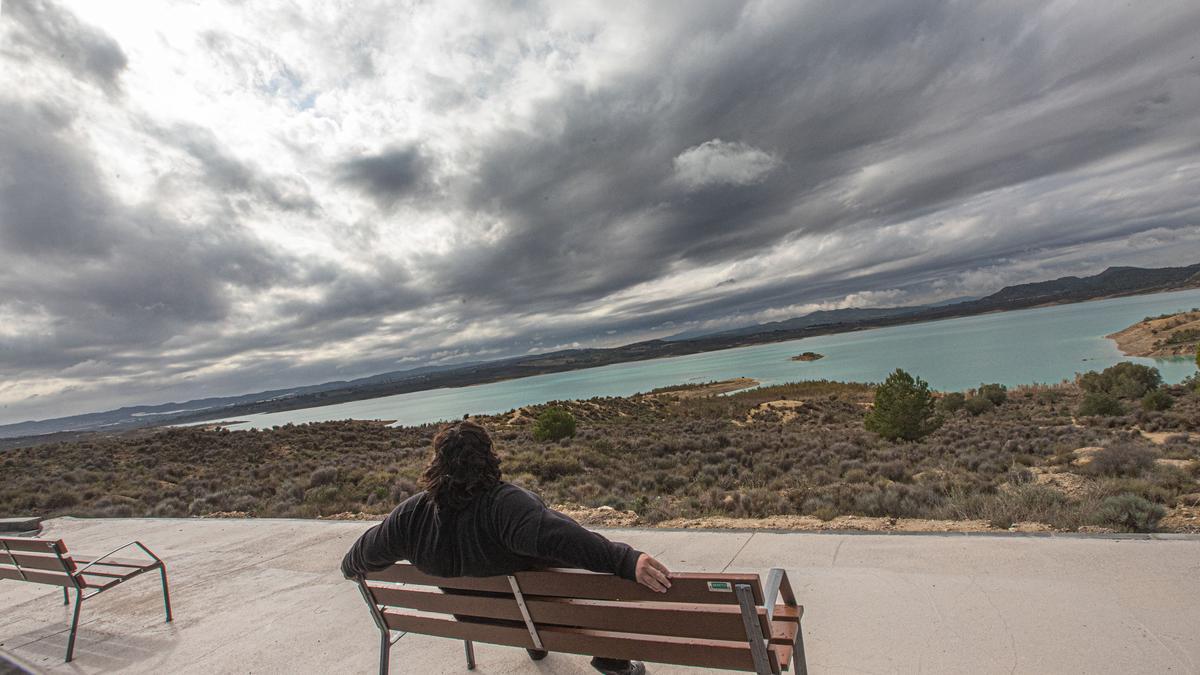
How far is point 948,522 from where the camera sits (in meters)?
5.72

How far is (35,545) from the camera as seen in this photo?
14.0 feet

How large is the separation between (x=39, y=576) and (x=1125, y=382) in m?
37.1

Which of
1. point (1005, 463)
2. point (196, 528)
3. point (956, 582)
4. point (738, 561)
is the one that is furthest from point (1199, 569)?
point (196, 528)

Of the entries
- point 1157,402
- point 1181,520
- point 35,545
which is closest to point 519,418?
point 1157,402

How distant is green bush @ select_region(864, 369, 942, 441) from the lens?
696 inches

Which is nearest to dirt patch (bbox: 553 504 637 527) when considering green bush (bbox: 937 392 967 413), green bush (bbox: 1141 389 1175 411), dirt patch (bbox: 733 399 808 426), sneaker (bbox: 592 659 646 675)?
sneaker (bbox: 592 659 646 675)

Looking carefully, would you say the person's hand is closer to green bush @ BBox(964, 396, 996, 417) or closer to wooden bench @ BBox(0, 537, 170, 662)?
wooden bench @ BBox(0, 537, 170, 662)

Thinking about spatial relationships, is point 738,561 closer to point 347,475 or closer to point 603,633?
point 603,633

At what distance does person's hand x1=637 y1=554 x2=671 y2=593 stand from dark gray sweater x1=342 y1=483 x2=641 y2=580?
0.03 meters

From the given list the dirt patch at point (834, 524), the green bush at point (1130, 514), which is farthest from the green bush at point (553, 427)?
the green bush at point (1130, 514)

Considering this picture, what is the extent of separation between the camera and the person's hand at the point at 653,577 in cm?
191

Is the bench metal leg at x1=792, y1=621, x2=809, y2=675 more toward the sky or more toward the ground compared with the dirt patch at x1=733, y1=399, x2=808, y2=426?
more toward the sky

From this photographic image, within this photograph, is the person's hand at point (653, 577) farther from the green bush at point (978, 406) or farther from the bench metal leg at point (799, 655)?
the green bush at point (978, 406)

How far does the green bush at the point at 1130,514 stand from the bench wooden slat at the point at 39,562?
26.9 feet
